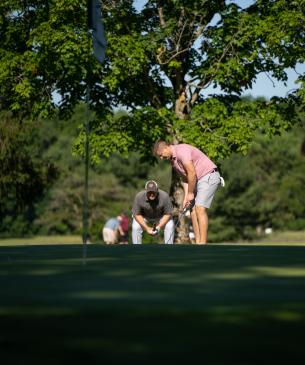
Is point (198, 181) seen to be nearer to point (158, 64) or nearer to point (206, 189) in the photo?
point (206, 189)

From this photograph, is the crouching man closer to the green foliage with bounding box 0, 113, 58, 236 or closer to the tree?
the tree

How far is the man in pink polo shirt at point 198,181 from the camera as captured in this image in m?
15.3

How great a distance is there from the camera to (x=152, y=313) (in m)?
4.79

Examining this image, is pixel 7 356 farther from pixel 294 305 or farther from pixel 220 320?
pixel 294 305

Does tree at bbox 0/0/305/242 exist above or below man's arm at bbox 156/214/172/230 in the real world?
above

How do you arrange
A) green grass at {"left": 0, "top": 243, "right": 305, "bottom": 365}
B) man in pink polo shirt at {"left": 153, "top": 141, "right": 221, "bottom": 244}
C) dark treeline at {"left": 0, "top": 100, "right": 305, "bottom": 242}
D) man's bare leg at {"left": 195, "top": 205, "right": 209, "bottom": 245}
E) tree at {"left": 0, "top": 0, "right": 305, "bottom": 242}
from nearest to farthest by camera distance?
green grass at {"left": 0, "top": 243, "right": 305, "bottom": 365}
man in pink polo shirt at {"left": 153, "top": 141, "right": 221, "bottom": 244}
man's bare leg at {"left": 195, "top": 205, "right": 209, "bottom": 245}
tree at {"left": 0, "top": 0, "right": 305, "bottom": 242}
dark treeline at {"left": 0, "top": 100, "right": 305, "bottom": 242}

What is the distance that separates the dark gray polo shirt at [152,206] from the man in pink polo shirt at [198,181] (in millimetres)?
2910

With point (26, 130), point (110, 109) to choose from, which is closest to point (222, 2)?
point (110, 109)

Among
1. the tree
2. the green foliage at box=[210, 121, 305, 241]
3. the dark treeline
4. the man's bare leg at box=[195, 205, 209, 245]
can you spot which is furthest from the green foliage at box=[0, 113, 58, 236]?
the green foliage at box=[210, 121, 305, 241]

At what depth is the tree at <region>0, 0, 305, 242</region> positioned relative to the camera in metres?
34.9

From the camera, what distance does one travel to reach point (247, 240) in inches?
3780

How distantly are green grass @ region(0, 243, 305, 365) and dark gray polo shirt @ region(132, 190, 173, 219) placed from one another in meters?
10.6

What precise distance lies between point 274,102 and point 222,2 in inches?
155

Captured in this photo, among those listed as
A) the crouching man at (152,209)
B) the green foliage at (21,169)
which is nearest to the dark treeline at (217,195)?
the green foliage at (21,169)
